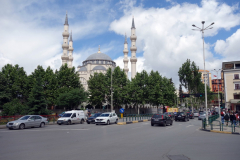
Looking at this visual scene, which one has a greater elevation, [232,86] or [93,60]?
[93,60]

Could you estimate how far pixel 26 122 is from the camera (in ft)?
66.6

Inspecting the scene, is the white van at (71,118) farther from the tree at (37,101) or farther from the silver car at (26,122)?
the tree at (37,101)

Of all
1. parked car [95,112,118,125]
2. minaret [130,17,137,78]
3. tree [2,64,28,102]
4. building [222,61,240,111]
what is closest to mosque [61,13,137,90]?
minaret [130,17,137,78]

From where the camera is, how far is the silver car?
19.5m

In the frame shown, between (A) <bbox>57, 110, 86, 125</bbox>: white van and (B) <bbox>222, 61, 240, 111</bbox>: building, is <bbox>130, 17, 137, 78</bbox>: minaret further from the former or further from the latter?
(A) <bbox>57, 110, 86, 125</bbox>: white van

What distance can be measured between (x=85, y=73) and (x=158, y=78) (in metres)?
32.6

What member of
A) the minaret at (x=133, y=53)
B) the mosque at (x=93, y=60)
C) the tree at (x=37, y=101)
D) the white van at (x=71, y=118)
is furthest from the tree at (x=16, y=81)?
the minaret at (x=133, y=53)

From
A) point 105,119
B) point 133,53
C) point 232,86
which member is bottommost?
point 105,119

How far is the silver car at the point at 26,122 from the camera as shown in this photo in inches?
770

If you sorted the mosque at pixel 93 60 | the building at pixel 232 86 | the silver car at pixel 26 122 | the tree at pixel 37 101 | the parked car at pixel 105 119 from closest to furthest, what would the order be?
the silver car at pixel 26 122
the parked car at pixel 105 119
the tree at pixel 37 101
the building at pixel 232 86
the mosque at pixel 93 60

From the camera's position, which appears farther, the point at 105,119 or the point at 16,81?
the point at 16,81

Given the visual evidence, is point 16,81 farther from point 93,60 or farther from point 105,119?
point 93,60

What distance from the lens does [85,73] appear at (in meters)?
76.2

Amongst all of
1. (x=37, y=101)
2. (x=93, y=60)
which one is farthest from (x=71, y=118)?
(x=93, y=60)
